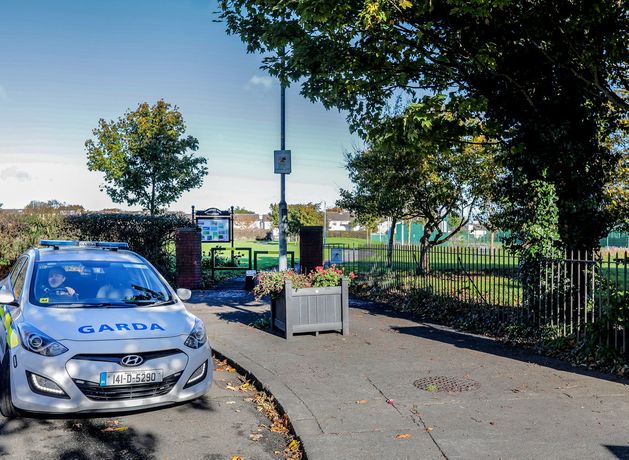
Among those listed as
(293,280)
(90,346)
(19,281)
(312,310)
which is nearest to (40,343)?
(90,346)

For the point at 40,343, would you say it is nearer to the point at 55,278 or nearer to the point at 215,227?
the point at 55,278

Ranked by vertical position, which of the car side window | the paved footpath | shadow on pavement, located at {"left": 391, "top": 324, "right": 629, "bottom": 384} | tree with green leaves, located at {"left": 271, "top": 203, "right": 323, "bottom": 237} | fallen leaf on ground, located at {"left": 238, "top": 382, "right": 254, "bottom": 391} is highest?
tree with green leaves, located at {"left": 271, "top": 203, "right": 323, "bottom": 237}

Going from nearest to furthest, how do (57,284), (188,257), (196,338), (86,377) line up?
(86,377), (196,338), (57,284), (188,257)

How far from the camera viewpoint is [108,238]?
53.1 feet

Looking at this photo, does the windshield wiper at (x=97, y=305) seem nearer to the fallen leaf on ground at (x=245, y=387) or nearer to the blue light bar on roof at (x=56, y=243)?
the fallen leaf on ground at (x=245, y=387)

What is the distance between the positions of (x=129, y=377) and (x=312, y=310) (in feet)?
14.8

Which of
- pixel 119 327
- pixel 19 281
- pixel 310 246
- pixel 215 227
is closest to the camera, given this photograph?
pixel 119 327

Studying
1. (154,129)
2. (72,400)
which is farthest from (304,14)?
(154,129)

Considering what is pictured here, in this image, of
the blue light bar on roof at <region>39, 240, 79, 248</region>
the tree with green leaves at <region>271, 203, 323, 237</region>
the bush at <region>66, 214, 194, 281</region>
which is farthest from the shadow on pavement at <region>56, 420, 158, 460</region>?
the tree with green leaves at <region>271, 203, 323, 237</region>

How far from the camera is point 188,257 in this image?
15789 millimetres

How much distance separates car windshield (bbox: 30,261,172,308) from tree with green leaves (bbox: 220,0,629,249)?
457 cm

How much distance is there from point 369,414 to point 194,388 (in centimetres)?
171

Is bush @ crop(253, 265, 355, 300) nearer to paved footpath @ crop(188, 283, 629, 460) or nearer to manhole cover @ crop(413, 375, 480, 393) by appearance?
paved footpath @ crop(188, 283, 629, 460)

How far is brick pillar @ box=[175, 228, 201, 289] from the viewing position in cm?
1568
